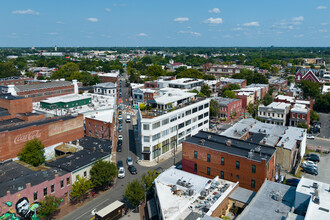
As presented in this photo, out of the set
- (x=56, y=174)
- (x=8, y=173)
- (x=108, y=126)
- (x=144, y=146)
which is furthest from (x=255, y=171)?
(x=8, y=173)

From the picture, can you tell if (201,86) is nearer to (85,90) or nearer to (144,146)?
(85,90)

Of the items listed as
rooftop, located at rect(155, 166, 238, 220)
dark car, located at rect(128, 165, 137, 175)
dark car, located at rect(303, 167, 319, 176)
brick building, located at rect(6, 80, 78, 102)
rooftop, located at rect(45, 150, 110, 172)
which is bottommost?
dark car, located at rect(303, 167, 319, 176)

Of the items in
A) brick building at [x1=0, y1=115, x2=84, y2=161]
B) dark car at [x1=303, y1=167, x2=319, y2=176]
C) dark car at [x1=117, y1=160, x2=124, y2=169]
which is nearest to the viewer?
brick building at [x1=0, y1=115, x2=84, y2=161]

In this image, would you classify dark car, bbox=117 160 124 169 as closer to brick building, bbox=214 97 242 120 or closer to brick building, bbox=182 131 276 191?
brick building, bbox=182 131 276 191

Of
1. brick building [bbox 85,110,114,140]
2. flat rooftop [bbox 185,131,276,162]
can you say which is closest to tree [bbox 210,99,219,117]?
A: brick building [bbox 85,110,114,140]

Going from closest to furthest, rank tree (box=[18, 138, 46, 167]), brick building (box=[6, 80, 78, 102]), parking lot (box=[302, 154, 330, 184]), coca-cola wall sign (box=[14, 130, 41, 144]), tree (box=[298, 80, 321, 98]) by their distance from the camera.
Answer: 1. tree (box=[18, 138, 46, 167])
2. coca-cola wall sign (box=[14, 130, 41, 144])
3. parking lot (box=[302, 154, 330, 184])
4. brick building (box=[6, 80, 78, 102])
5. tree (box=[298, 80, 321, 98])

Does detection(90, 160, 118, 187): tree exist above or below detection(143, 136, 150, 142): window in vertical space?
below

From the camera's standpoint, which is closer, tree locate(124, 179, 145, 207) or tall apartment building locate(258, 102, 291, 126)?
tree locate(124, 179, 145, 207)
